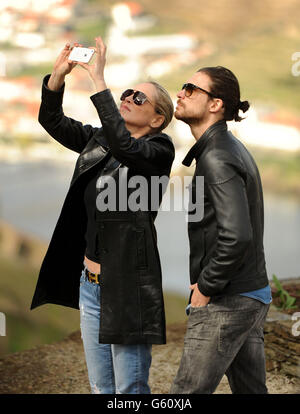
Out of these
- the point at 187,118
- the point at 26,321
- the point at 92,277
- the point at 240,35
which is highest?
the point at 240,35

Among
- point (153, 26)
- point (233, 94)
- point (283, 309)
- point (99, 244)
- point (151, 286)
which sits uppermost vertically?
point (153, 26)

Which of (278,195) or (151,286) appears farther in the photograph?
→ (278,195)

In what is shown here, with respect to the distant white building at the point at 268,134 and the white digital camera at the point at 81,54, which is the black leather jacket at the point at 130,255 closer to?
the white digital camera at the point at 81,54

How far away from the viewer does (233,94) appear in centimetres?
251

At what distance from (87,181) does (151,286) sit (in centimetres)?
56

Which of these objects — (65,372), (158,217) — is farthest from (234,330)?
(158,217)

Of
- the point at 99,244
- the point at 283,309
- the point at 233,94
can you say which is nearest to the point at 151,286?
the point at 99,244

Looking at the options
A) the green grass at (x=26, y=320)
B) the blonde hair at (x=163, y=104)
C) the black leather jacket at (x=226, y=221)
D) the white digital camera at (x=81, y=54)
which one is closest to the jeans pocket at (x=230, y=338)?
the black leather jacket at (x=226, y=221)

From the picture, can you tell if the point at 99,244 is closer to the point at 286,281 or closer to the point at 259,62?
the point at 286,281

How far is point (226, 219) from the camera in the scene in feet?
7.61

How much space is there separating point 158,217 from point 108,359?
49868mm

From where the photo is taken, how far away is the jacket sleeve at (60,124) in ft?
9.53

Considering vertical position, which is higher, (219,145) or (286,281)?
(219,145)

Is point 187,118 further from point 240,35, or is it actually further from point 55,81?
point 240,35
